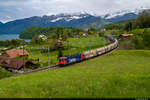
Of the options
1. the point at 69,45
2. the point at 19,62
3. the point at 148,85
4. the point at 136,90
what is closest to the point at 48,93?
the point at 136,90

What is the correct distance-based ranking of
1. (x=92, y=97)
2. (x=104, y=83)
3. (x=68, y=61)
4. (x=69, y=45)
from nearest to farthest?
(x=92, y=97) < (x=104, y=83) < (x=68, y=61) < (x=69, y=45)

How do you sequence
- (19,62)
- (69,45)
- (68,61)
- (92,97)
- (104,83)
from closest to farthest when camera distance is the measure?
1. (92,97)
2. (104,83)
3. (68,61)
4. (19,62)
5. (69,45)

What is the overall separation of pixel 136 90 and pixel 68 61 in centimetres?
2926

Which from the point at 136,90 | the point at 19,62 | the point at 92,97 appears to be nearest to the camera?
the point at 92,97

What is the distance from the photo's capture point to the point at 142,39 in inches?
2564

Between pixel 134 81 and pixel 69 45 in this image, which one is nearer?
pixel 134 81

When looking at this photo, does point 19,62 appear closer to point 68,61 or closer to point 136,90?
point 68,61

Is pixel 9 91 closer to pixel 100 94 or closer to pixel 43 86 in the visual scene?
pixel 43 86

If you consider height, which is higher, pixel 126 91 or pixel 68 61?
pixel 126 91

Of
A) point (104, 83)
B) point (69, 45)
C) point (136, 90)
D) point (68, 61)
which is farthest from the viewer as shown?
point (69, 45)

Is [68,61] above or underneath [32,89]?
underneath

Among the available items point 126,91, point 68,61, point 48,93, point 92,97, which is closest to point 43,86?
point 48,93

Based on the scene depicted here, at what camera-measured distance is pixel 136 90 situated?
11.4m

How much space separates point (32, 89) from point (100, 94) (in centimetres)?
558
